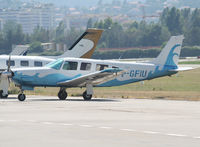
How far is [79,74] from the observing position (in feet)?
102

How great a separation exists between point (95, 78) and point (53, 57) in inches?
386

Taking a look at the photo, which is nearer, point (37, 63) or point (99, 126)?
point (99, 126)

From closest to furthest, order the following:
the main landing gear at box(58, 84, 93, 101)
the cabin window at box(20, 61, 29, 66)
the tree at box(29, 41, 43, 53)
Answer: the main landing gear at box(58, 84, 93, 101)
the cabin window at box(20, 61, 29, 66)
the tree at box(29, 41, 43, 53)

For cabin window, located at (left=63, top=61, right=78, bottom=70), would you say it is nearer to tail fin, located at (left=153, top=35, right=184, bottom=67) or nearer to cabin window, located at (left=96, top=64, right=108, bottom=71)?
cabin window, located at (left=96, top=64, right=108, bottom=71)

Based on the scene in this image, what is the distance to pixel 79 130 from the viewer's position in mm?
16703

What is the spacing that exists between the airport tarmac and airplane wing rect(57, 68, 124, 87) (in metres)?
5.02

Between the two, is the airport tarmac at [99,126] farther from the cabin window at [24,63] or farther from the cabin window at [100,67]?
the cabin window at [24,63]

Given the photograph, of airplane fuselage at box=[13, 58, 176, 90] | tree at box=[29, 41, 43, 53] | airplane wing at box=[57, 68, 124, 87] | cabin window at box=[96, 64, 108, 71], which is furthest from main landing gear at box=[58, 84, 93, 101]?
tree at box=[29, 41, 43, 53]

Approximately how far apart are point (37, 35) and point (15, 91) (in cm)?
13348

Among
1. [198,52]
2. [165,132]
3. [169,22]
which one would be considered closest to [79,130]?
[165,132]

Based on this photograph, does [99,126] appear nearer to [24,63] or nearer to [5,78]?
[5,78]

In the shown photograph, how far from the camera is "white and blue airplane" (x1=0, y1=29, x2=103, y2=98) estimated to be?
3184 centimetres

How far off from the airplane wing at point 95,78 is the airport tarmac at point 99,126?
502 cm

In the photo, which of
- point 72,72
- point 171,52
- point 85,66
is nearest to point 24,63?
point 72,72
